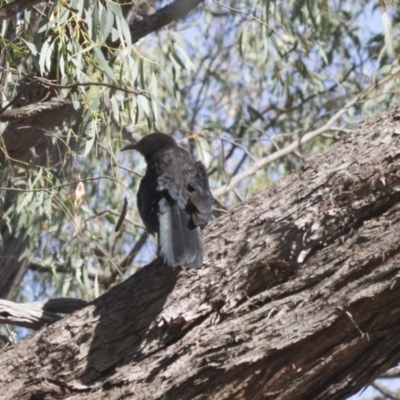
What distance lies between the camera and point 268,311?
2.66 m

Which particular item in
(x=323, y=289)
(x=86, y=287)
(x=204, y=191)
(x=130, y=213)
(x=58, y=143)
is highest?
(x=130, y=213)

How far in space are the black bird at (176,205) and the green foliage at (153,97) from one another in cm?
24

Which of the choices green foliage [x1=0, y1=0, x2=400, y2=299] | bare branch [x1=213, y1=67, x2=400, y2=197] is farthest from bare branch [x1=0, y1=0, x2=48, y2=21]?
bare branch [x1=213, y1=67, x2=400, y2=197]

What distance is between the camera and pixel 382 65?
22.3 ft

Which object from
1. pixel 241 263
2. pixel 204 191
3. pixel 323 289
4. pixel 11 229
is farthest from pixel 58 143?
pixel 323 289

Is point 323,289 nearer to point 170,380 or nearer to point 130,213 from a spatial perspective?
point 170,380

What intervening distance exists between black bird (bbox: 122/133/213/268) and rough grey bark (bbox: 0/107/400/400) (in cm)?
7

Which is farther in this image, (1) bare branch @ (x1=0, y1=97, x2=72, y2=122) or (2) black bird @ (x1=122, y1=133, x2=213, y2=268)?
(1) bare branch @ (x1=0, y1=97, x2=72, y2=122)

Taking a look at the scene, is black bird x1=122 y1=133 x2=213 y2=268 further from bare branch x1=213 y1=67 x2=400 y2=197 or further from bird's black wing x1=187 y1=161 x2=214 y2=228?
bare branch x1=213 y1=67 x2=400 y2=197

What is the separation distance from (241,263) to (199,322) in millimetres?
223

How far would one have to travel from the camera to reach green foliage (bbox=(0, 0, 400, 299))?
3922mm

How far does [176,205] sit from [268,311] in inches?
34.6

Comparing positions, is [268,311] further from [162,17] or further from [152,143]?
[152,143]

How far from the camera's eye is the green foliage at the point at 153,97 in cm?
392
